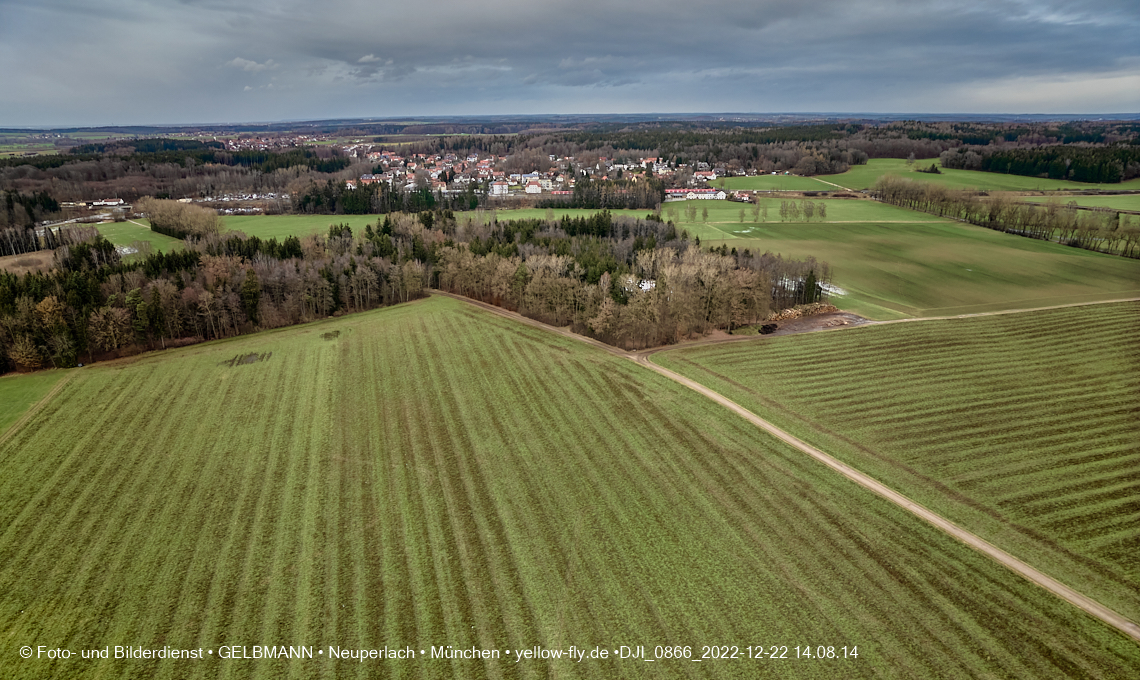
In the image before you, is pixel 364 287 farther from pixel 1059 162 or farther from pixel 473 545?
pixel 1059 162

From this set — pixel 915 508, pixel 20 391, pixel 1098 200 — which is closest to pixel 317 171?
pixel 20 391

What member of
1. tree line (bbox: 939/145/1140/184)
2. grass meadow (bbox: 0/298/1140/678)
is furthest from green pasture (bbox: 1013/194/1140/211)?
grass meadow (bbox: 0/298/1140/678)

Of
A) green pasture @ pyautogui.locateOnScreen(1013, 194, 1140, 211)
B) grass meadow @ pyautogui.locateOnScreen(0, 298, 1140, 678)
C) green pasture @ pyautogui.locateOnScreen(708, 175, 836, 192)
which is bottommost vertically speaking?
grass meadow @ pyautogui.locateOnScreen(0, 298, 1140, 678)

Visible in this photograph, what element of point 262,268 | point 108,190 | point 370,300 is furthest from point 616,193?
point 108,190

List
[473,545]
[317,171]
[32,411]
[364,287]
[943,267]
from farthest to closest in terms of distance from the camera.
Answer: [317,171], [943,267], [364,287], [32,411], [473,545]

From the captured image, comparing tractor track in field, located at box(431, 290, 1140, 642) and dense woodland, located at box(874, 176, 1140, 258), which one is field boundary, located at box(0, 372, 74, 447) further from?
dense woodland, located at box(874, 176, 1140, 258)

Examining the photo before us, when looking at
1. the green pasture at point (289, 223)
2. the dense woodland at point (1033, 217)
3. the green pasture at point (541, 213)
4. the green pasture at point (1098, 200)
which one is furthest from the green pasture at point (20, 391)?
the green pasture at point (1098, 200)
